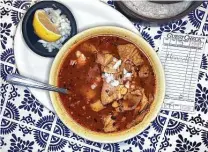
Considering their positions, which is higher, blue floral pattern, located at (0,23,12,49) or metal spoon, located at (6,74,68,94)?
blue floral pattern, located at (0,23,12,49)

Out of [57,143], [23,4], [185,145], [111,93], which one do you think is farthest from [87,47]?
[185,145]

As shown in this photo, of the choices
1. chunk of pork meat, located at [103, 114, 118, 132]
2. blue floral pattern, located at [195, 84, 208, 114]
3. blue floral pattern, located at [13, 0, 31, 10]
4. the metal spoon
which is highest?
blue floral pattern, located at [13, 0, 31, 10]

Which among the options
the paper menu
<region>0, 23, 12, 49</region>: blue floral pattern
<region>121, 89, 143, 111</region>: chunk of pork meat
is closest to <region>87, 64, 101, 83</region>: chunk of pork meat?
<region>121, 89, 143, 111</region>: chunk of pork meat

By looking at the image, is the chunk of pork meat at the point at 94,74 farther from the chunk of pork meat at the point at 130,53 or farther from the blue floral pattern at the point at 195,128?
the blue floral pattern at the point at 195,128

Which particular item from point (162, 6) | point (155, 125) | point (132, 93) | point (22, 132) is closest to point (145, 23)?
point (162, 6)

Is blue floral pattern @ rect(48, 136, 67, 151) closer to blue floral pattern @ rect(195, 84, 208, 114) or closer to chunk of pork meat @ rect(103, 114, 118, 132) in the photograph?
chunk of pork meat @ rect(103, 114, 118, 132)

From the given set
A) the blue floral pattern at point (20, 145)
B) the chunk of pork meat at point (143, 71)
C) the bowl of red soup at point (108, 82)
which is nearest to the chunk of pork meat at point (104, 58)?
the bowl of red soup at point (108, 82)

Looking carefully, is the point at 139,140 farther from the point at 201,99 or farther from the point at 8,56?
the point at 8,56
